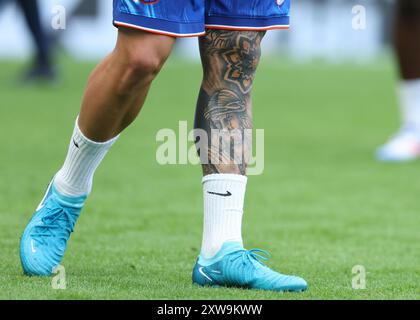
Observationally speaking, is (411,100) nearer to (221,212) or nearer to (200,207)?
(200,207)

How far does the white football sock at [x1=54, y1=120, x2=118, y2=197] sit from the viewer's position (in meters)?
2.76

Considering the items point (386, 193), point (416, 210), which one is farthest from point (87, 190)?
point (386, 193)

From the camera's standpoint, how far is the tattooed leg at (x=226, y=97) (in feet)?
8.89

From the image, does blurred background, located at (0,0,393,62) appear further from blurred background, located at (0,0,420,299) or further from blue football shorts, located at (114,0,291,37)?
blue football shorts, located at (114,0,291,37)

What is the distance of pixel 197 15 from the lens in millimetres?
2586

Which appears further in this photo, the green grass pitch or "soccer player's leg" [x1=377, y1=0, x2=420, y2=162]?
"soccer player's leg" [x1=377, y1=0, x2=420, y2=162]

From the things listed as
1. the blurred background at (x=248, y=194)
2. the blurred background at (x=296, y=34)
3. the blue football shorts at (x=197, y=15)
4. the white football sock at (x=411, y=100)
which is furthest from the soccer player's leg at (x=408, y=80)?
the blurred background at (x=296, y=34)

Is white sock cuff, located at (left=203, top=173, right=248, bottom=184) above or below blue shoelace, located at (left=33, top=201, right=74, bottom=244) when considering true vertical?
above

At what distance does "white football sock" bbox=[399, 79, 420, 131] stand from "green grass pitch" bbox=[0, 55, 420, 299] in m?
0.32

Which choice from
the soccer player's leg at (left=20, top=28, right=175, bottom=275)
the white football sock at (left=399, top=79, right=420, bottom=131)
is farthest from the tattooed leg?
the white football sock at (left=399, top=79, right=420, bottom=131)

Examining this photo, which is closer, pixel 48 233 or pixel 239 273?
pixel 239 273

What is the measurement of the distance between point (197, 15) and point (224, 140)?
35 cm

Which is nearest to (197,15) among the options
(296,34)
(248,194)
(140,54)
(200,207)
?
(140,54)

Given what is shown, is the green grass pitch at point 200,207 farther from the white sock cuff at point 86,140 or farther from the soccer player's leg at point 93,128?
the white sock cuff at point 86,140
